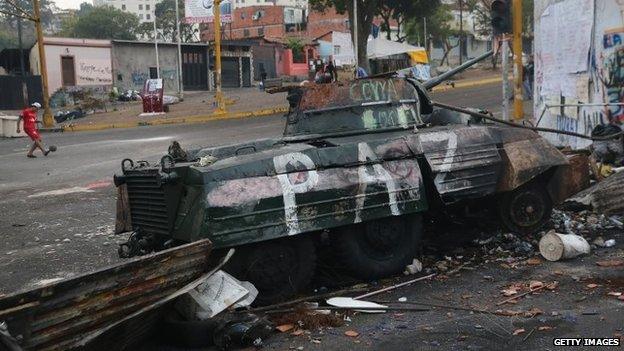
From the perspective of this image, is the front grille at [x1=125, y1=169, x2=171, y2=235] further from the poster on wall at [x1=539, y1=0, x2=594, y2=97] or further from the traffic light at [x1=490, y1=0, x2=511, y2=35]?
the poster on wall at [x1=539, y1=0, x2=594, y2=97]

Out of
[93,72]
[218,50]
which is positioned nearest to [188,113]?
[218,50]

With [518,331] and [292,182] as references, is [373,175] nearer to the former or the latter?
[292,182]

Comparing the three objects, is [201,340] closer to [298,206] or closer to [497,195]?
[298,206]

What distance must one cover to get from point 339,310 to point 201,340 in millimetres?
1172

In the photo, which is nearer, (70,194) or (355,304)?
(355,304)

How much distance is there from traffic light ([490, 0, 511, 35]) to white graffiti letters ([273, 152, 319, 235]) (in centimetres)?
624

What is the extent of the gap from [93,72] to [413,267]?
38.6m

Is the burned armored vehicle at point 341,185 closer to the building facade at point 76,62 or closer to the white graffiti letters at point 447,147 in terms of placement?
the white graffiti letters at point 447,147

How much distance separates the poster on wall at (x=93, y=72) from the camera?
40.4 m

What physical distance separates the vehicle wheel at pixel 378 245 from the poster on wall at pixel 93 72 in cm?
3840

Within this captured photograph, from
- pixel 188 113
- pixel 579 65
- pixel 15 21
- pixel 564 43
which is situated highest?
pixel 15 21

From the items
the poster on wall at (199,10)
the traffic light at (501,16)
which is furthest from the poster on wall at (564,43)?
the poster on wall at (199,10)

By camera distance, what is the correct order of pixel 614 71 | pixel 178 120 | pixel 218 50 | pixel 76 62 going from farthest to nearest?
pixel 76 62 → pixel 178 120 → pixel 218 50 → pixel 614 71

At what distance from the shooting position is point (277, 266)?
5305 millimetres
